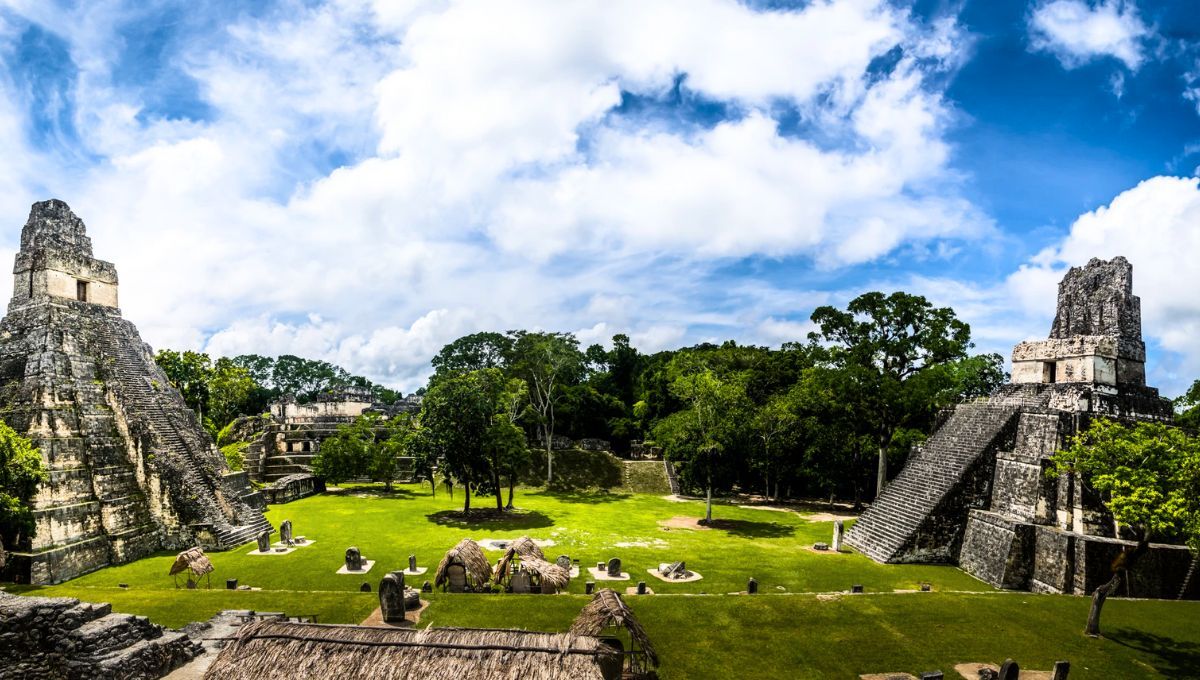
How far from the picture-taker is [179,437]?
25.1 metres

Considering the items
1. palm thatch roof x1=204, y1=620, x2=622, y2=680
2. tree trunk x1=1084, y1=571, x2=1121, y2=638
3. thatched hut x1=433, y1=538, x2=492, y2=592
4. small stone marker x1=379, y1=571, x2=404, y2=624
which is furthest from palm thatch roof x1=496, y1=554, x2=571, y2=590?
tree trunk x1=1084, y1=571, x2=1121, y2=638

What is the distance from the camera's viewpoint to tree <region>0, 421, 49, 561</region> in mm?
17578

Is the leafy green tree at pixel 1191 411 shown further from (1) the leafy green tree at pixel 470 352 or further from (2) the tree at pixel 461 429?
(1) the leafy green tree at pixel 470 352

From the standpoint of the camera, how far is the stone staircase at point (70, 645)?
11070 mm

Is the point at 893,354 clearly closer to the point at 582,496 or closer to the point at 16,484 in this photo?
the point at 582,496

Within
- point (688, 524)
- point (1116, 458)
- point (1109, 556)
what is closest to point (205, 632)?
point (688, 524)

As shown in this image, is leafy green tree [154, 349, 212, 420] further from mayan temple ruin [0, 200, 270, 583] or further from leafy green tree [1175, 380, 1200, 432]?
leafy green tree [1175, 380, 1200, 432]

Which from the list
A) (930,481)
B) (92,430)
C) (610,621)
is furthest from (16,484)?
(930,481)

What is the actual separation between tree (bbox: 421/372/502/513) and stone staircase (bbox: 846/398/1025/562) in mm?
17071

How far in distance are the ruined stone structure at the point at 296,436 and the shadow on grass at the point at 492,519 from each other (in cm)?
1229

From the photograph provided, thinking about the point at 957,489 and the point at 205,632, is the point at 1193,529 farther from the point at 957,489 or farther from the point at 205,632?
the point at 205,632

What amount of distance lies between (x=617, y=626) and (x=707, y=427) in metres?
19.3

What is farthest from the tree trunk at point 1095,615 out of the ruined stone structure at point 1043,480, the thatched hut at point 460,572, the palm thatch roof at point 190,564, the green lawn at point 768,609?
the palm thatch roof at point 190,564

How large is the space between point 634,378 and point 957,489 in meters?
37.9
